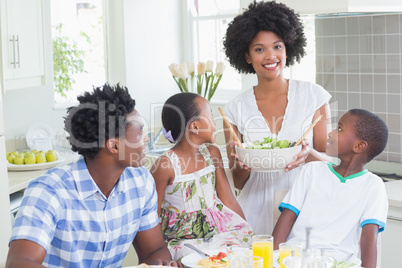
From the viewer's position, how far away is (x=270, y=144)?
2178 millimetres

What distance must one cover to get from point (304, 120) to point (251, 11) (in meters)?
0.50

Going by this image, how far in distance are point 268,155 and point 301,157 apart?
0.13 m

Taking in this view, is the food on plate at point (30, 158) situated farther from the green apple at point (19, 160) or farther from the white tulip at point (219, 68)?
the white tulip at point (219, 68)

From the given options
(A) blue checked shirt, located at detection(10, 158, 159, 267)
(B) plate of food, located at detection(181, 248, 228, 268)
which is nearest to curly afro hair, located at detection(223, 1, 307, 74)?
(A) blue checked shirt, located at detection(10, 158, 159, 267)

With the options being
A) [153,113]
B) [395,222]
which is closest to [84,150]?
[395,222]

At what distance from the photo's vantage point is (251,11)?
244cm

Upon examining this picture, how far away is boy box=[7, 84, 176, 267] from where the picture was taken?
1.67 metres

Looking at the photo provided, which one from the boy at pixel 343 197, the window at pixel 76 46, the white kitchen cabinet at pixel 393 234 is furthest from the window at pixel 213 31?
the boy at pixel 343 197

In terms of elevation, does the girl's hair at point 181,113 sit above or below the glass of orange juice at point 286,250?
above

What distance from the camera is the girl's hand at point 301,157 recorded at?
6.95ft

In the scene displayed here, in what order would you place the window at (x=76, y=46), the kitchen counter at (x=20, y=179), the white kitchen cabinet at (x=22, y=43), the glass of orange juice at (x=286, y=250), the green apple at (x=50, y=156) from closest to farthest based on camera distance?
the glass of orange juice at (x=286, y=250) → the kitchen counter at (x=20, y=179) → the white kitchen cabinet at (x=22, y=43) → the green apple at (x=50, y=156) → the window at (x=76, y=46)

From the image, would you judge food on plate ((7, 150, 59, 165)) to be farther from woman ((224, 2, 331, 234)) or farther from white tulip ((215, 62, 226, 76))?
woman ((224, 2, 331, 234))

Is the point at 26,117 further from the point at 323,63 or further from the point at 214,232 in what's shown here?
the point at 214,232

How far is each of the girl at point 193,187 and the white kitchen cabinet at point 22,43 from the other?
1534mm
